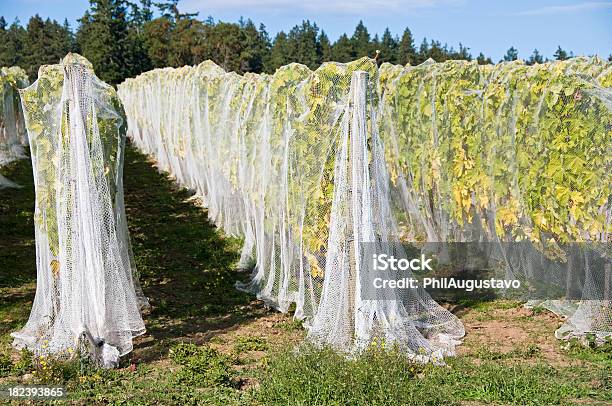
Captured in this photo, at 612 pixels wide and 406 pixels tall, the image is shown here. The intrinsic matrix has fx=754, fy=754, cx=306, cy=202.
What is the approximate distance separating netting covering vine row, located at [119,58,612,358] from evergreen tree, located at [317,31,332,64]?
2417 inches

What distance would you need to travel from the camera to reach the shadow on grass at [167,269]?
20.0 ft

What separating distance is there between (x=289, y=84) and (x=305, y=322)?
7.39ft

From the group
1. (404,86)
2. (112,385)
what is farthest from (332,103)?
(404,86)

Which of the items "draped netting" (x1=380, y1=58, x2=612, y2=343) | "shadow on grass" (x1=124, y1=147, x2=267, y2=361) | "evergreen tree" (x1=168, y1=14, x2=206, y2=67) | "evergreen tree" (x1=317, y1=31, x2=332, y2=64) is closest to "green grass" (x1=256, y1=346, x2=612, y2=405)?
"draped netting" (x1=380, y1=58, x2=612, y2=343)

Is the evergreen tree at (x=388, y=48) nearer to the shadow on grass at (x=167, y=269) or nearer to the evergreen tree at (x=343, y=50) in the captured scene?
the evergreen tree at (x=343, y=50)

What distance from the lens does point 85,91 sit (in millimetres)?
5195

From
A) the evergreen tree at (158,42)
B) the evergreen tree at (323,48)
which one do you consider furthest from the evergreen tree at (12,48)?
the evergreen tree at (323,48)

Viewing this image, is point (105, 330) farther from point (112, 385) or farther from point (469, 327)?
point (469, 327)

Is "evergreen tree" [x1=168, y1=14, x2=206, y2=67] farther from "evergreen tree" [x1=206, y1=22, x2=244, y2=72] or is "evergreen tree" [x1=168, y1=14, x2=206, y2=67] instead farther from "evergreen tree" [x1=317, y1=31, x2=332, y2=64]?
"evergreen tree" [x1=317, y1=31, x2=332, y2=64]

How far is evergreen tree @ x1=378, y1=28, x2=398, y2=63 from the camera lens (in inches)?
2522

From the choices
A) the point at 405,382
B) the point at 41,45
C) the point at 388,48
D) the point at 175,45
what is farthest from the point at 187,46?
the point at 405,382

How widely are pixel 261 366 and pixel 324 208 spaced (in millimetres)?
1386

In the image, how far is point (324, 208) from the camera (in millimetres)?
5824

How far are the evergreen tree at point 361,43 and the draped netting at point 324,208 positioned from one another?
59.0 metres
